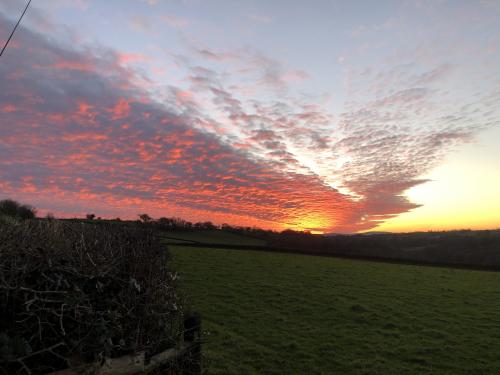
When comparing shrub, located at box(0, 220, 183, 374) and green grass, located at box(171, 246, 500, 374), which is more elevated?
shrub, located at box(0, 220, 183, 374)

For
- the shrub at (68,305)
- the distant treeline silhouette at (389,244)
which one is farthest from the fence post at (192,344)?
the distant treeline silhouette at (389,244)

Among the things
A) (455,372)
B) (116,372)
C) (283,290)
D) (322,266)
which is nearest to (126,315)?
(116,372)

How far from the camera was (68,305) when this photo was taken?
320 centimetres

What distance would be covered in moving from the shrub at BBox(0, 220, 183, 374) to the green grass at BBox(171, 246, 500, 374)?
15.2 ft

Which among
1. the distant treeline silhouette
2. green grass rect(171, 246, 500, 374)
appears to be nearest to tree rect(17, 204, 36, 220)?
green grass rect(171, 246, 500, 374)

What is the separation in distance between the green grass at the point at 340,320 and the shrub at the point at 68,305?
4637 millimetres

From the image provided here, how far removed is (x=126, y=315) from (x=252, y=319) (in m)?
14.3

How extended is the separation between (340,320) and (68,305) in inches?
679

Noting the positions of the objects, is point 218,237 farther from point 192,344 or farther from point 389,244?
point 192,344

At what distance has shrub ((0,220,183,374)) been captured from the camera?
295 centimetres

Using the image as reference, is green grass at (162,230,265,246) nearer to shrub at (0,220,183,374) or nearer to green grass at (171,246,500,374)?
green grass at (171,246,500,374)

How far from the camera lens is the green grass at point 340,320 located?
1270 centimetres

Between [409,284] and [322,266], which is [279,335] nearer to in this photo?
[409,284]

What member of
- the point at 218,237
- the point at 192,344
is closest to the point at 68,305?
the point at 192,344
